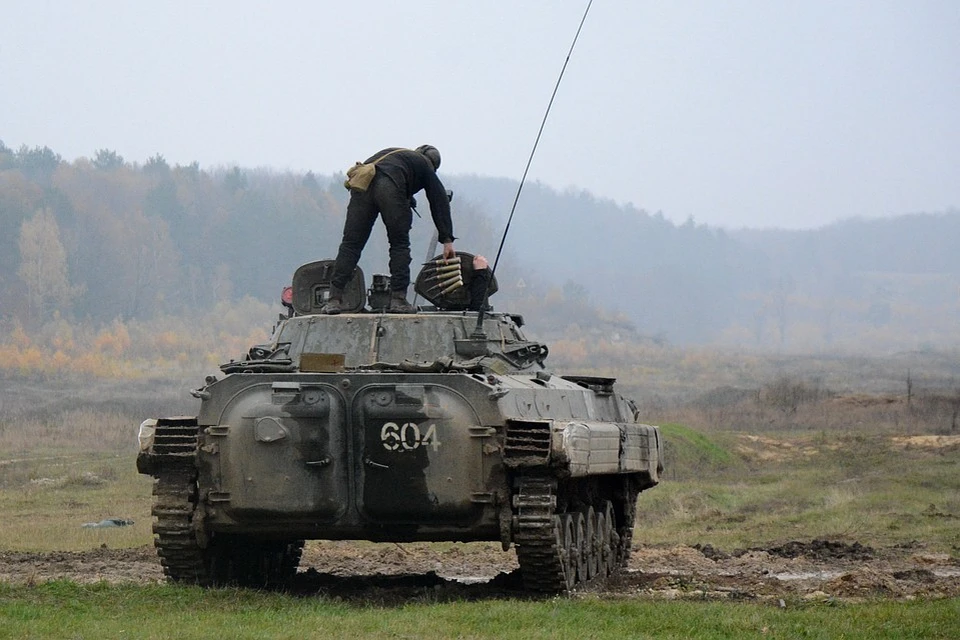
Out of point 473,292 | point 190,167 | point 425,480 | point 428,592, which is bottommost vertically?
point 428,592

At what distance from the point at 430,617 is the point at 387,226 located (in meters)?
4.79

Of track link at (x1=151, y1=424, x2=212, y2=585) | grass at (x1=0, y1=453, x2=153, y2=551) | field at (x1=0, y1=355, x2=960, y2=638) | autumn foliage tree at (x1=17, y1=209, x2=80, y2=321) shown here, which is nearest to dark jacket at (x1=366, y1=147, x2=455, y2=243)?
field at (x1=0, y1=355, x2=960, y2=638)

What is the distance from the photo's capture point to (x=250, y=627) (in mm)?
10453

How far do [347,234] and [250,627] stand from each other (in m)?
5.35

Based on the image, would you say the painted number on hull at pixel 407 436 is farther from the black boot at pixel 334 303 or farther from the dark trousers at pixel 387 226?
the dark trousers at pixel 387 226

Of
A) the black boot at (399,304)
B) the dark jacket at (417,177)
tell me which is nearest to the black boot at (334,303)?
the black boot at (399,304)

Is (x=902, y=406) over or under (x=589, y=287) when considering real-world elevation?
under

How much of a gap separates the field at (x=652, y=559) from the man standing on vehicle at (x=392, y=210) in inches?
102

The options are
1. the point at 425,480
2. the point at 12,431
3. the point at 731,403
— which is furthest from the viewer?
the point at 731,403

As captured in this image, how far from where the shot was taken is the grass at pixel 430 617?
33.9ft

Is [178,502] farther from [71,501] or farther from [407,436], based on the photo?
[71,501]

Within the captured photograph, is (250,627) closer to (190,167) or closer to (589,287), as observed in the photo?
(190,167)

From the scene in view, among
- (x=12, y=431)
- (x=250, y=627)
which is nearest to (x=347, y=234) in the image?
(x=250, y=627)

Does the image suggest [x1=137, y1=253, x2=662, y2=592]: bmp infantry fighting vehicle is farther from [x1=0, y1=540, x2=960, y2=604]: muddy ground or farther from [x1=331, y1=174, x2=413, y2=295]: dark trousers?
[x1=331, y1=174, x2=413, y2=295]: dark trousers
